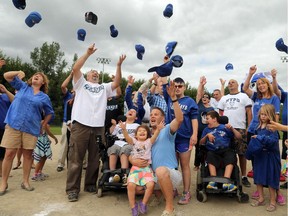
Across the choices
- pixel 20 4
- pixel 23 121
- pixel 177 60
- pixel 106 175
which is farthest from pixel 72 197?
pixel 20 4

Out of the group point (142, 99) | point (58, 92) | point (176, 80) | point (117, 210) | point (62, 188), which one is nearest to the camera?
point (117, 210)

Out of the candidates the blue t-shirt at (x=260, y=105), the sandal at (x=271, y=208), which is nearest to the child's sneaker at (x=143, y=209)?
the sandal at (x=271, y=208)

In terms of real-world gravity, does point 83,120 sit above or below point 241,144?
above

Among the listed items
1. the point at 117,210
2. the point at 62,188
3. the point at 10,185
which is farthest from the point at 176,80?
the point at 10,185

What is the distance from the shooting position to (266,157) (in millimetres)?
3906

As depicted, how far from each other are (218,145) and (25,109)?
328 cm

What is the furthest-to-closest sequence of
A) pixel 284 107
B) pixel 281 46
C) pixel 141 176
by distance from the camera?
pixel 281 46
pixel 284 107
pixel 141 176

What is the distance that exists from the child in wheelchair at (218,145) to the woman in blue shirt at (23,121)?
2911mm

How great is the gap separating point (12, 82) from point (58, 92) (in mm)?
28372

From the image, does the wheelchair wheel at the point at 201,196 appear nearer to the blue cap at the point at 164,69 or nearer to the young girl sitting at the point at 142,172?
the young girl sitting at the point at 142,172

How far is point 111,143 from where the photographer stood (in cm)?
465

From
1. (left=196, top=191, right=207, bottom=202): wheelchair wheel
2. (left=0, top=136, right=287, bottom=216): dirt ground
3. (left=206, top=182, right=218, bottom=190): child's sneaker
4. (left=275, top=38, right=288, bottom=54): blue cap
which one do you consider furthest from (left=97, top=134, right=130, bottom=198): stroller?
(left=275, top=38, right=288, bottom=54): blue cap

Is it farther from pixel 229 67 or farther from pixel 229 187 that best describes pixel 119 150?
pixel 229 67

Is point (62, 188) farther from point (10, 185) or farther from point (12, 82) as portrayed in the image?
point (12, 82)
